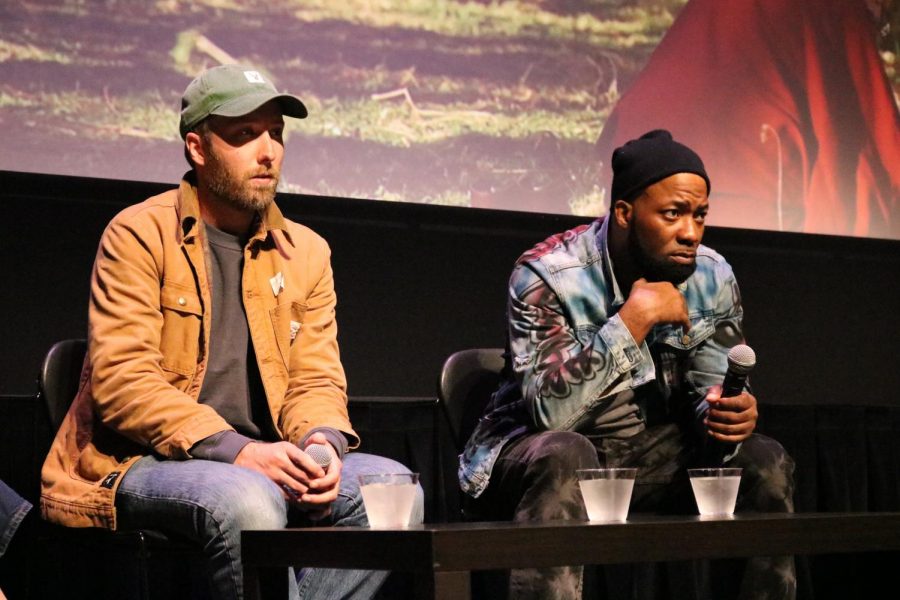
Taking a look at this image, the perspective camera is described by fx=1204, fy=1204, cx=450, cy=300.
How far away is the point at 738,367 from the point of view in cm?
221

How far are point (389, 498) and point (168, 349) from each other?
2.56ft

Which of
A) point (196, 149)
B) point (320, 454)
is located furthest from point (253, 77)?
point (320, 454)

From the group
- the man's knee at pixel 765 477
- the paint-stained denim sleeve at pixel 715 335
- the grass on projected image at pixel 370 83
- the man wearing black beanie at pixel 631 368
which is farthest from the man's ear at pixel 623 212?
the grass on projected image at pixel 370 83

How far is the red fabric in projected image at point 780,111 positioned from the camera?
13.8ft

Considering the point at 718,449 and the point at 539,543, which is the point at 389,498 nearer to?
the point at 539,543

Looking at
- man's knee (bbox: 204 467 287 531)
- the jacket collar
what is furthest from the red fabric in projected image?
man's knee (bbox: 204 467 287 531)

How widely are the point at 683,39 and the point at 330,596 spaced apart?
2.64 metres

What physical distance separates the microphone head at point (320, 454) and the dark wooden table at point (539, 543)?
0.31 m

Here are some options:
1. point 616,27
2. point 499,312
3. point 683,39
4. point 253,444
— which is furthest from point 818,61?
point 253,444

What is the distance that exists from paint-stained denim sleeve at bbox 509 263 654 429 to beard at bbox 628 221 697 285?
189mm

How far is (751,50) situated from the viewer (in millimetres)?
4297

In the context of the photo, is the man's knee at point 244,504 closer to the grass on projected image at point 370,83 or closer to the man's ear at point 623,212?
the man's ear at point 623,212

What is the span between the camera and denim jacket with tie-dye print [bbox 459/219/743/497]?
257 cm

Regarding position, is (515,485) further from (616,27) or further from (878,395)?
(878,395)
